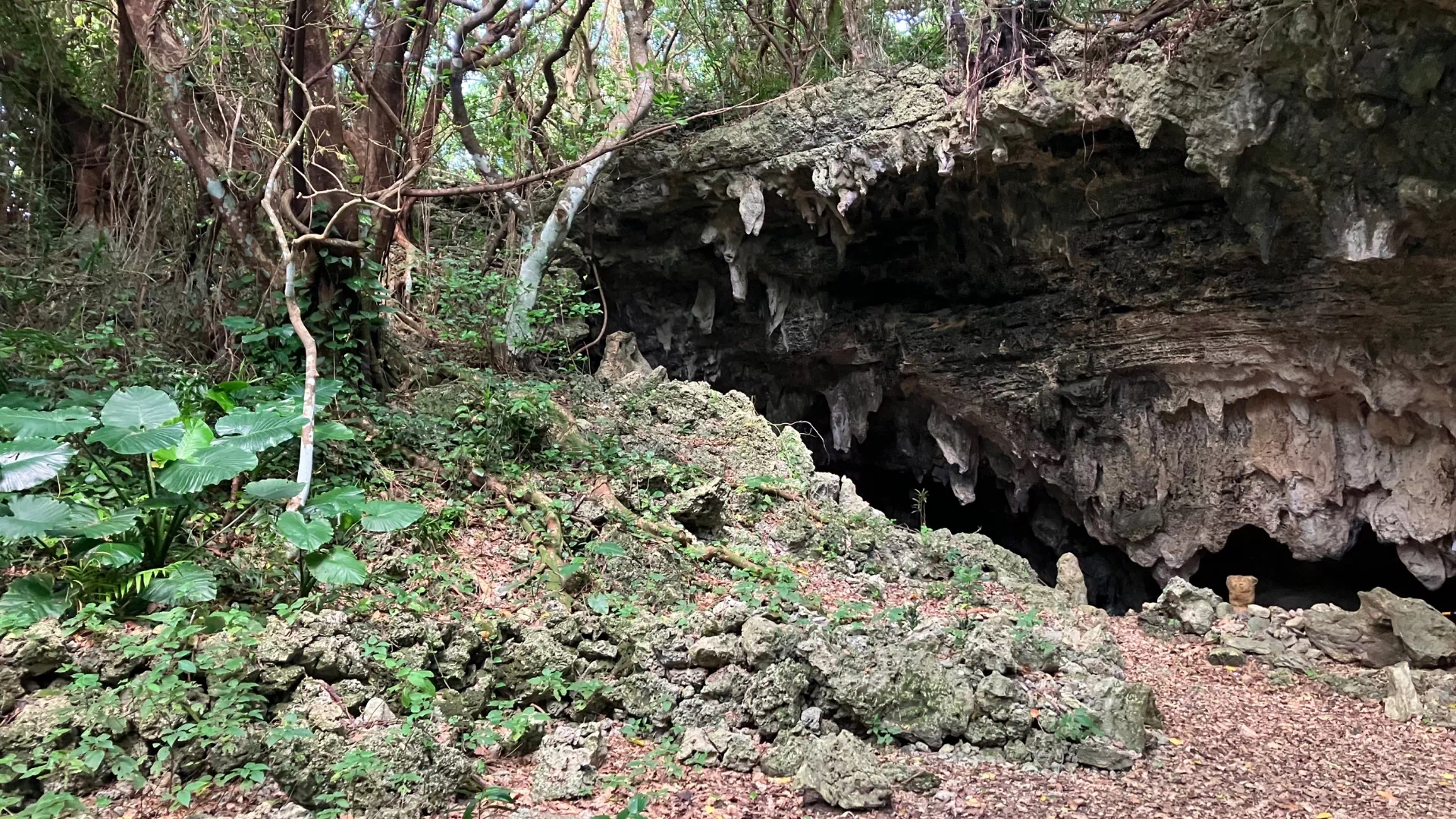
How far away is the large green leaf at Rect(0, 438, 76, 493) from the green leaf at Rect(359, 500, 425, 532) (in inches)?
38.6

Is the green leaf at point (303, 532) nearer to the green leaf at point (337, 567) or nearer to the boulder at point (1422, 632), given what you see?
the green leaf at point (337, 567)

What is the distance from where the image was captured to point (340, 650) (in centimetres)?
286

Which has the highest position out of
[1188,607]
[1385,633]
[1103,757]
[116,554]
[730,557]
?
[116,554]

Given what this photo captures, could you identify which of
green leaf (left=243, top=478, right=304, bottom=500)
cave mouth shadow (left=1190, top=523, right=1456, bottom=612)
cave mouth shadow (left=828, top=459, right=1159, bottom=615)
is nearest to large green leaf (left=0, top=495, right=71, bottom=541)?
green leaf (left=243, top=478, right=304, bottom=500)

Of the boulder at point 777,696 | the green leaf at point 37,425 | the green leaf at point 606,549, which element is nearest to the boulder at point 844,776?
the boulder at point 777,696

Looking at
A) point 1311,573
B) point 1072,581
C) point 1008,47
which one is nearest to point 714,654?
point 1072,581

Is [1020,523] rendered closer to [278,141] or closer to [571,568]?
[571,568]

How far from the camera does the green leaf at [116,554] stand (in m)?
2.70

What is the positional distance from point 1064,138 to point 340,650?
7037mm

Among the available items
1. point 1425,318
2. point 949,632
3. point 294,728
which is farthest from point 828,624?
point 1425,318

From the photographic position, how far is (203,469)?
279cm

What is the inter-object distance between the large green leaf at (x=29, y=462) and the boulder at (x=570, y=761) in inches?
75.6

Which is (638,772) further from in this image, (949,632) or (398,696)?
(949,632)

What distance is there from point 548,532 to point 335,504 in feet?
4.76
